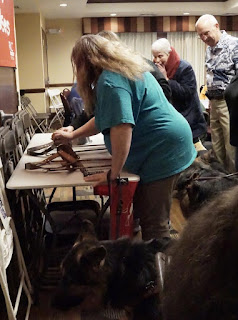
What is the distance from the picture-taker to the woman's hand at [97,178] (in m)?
1.87

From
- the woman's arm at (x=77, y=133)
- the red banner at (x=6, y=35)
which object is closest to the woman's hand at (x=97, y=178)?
the woman's arm at (x=77, y=133)

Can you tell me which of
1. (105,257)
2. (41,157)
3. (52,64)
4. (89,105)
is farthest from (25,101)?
(105,257)

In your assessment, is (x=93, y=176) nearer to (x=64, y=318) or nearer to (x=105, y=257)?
(x=105, y=257)

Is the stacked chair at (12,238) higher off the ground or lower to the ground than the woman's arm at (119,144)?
lower

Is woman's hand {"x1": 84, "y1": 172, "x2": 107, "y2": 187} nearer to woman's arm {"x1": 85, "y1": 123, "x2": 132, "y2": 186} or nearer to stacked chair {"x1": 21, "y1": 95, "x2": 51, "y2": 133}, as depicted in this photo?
woman's arm {"x1": 85, "y1": 123, "x2": 132, "y2": 186}

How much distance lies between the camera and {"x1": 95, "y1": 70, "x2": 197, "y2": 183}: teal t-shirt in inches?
69.8

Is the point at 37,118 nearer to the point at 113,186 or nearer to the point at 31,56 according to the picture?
the point at 31,56

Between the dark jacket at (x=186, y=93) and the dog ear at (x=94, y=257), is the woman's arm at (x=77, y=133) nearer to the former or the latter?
the dog ear at (x=94, y=257)

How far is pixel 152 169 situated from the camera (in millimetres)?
1934

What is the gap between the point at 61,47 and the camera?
370 inches

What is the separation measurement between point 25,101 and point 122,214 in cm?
560

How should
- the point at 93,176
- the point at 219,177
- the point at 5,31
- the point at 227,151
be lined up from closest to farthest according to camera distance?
1. the point at 93,176
2. the point at 219,177
3. the point at 5,31
4. the point at 227,151

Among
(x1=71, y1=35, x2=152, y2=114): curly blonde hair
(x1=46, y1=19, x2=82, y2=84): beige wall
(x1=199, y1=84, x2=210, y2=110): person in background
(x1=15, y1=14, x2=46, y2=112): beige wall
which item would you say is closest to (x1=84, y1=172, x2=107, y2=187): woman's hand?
(x1=71, y1=35, x2=152, y2=114): curly blonde hair

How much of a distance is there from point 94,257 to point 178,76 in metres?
2.38
